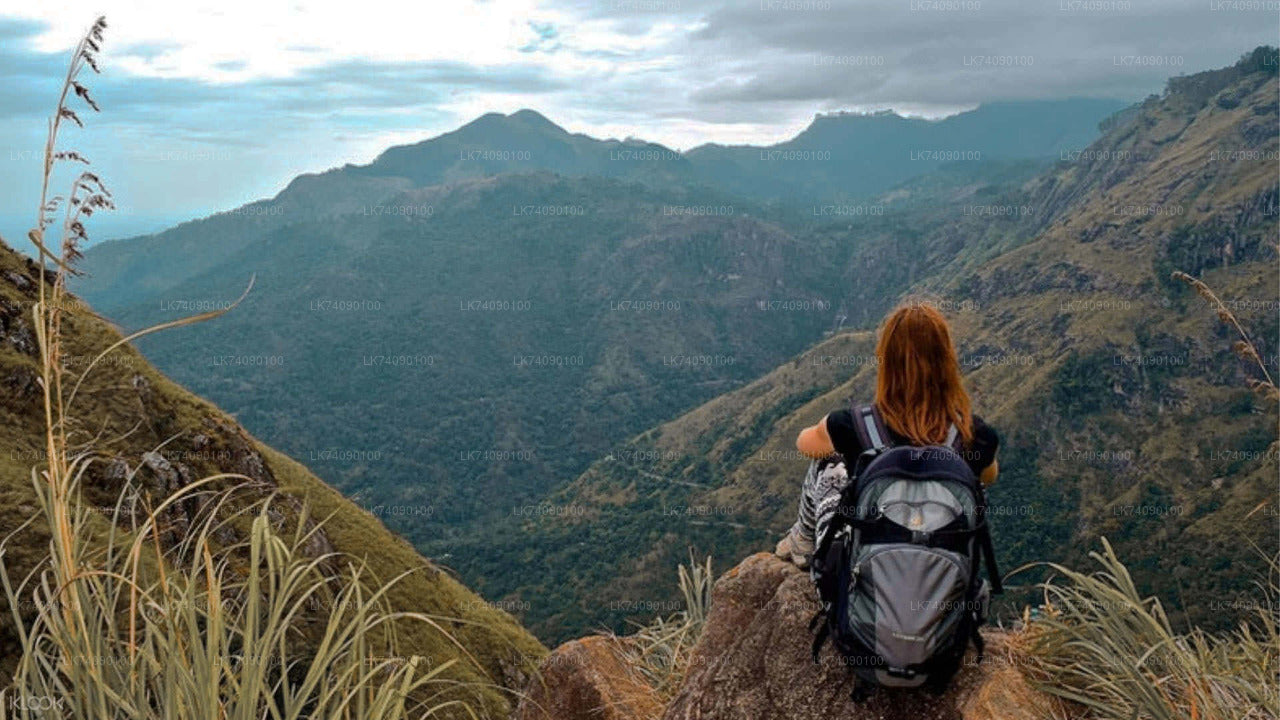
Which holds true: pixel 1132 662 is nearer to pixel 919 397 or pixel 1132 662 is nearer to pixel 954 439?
pixel 954 439

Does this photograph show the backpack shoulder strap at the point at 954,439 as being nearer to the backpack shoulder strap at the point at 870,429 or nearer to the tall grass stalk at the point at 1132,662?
the backpack shoulder strap at the point at 870,429

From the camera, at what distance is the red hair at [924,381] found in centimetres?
426

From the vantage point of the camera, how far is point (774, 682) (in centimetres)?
462

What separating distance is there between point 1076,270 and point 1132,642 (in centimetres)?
21961

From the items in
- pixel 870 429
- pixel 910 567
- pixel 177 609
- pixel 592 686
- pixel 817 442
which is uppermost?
pixel 177 609

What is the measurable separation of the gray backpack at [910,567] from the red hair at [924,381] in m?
0.29

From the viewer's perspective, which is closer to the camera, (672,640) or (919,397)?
(919,397)

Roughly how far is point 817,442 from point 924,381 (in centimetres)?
72

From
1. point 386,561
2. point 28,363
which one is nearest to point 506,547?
point 386,561

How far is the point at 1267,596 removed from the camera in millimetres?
4465

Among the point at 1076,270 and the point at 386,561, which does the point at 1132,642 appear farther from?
the point at 1076,270

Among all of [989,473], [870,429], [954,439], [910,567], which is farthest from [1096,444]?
[910,567]

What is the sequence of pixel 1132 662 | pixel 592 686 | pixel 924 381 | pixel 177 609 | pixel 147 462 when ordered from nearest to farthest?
1. pixel 177 609
2. pixel 1132 662
3. pixel 924 381
4. pixel 592 686
5. pixel 147 462

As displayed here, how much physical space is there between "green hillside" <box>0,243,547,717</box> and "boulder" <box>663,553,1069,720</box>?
5849 mm
